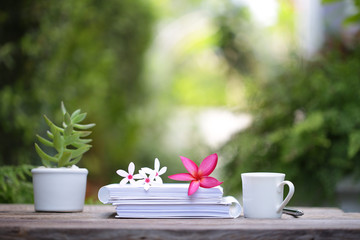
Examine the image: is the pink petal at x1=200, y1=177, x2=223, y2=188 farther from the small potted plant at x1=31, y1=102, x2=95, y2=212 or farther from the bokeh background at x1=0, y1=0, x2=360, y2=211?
the bokeh background at x1=0, y1=0, x2=360, y2=211

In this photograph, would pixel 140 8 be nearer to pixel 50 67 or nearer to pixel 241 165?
pixel 50 67

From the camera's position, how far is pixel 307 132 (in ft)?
6.45

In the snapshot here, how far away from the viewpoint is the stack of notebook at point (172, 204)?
3.10 feet

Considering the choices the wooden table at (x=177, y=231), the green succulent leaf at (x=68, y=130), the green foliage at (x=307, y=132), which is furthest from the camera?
the green foliage at (x=307, y=132)

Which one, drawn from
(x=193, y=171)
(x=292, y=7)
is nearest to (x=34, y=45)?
(x=193, y=171)

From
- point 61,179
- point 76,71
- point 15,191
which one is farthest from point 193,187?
point 76,71

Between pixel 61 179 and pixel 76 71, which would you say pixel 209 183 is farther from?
pixel 76 71

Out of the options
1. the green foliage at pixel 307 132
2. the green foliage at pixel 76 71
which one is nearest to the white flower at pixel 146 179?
the green foliage at pixel 307 132

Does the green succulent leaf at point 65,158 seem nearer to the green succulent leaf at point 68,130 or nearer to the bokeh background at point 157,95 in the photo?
the green succulent leaf at point 68,130

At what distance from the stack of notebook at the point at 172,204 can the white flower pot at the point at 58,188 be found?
0.40ft

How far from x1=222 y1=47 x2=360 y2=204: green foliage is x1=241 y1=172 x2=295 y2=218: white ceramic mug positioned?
933mm

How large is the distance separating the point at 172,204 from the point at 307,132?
45.6 inches

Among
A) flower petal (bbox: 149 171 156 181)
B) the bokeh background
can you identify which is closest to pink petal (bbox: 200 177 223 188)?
flower petal (bbox: 149 171 156 181)

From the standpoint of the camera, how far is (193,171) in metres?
0.97
